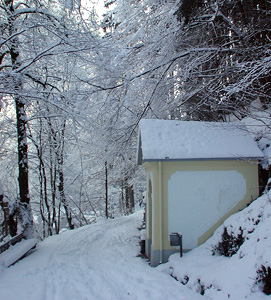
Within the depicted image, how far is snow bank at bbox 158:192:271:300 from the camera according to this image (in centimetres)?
463

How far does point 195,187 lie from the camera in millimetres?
7750

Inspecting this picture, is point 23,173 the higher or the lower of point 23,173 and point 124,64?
the lower

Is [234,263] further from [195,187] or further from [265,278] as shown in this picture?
[195,187]

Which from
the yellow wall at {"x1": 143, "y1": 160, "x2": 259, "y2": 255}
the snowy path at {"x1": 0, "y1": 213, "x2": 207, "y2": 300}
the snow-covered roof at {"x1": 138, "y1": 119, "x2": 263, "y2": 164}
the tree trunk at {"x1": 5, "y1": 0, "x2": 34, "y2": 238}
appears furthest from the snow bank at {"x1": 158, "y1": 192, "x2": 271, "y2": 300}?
the tree trunk at {"x1": 5, "y1": 0, "x2": 34, "y2": 238}

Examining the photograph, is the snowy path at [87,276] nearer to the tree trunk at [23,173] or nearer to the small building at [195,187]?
the tree trunk at [23,173]

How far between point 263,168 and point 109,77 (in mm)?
5930

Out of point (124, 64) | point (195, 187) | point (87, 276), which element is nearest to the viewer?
point (87, 276)

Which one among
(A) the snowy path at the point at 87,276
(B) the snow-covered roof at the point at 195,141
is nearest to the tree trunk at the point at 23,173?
(A) the snowy path at the point at 87,276

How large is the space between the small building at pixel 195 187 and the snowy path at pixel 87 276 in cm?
118

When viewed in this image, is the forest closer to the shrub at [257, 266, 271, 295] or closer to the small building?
the small building

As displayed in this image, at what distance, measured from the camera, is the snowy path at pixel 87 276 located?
219 inches

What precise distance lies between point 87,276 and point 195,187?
3.69 metres

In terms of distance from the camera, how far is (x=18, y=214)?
9.96 metres

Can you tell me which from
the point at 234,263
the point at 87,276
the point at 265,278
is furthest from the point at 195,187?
the point at 87,276
